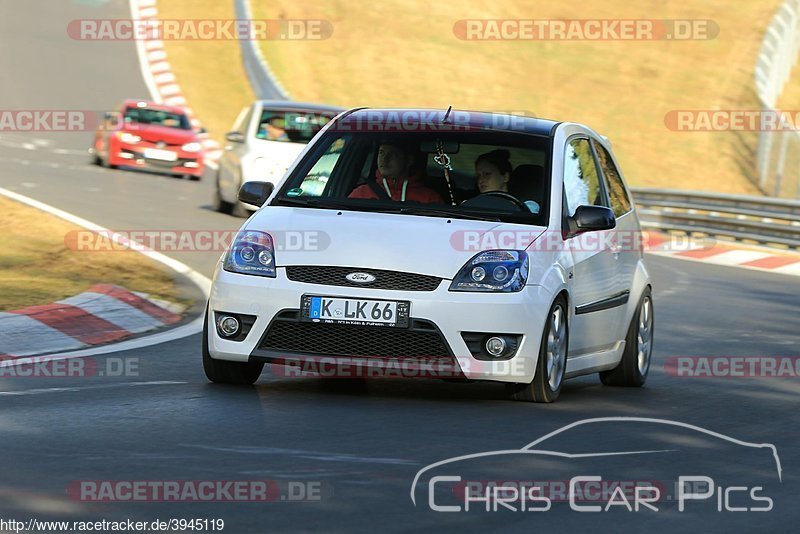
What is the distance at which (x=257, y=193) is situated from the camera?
32.4 feet

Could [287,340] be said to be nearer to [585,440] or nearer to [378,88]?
[585,440]

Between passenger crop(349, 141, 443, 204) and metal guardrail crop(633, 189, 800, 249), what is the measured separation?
16.3m

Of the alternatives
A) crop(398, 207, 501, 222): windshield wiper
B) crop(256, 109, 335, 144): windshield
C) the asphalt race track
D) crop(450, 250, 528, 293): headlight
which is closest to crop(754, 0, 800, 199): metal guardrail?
crop(256, 109, 335, 144): windshield

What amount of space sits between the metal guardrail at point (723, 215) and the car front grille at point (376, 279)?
57.4 ft

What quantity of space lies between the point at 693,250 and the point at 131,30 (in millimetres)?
24612

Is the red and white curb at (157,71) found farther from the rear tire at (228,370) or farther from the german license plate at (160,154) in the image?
the rear tire at (228,370)

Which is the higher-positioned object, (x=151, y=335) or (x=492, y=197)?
(x=492, y=197)

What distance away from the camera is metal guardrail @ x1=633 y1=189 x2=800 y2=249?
2581 centimetres

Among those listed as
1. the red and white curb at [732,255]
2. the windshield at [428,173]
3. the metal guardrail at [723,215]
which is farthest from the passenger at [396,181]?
the metal guardrail at [723,215]

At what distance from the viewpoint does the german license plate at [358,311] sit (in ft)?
28.7

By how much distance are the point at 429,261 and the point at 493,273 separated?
340mm

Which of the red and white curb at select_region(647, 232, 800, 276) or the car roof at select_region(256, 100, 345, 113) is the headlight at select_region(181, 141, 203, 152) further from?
the red and white curb at select_region(647, 232, 800, 276)

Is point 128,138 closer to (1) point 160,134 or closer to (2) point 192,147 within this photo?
(1) point 160,134

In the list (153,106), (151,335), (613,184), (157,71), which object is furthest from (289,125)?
(157,71)
